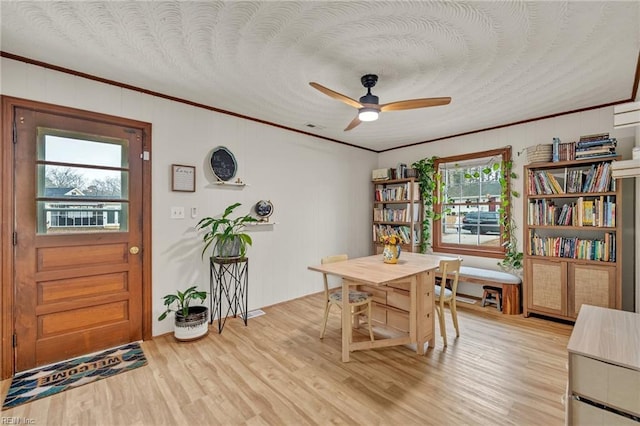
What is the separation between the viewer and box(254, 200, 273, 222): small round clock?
3811 mm

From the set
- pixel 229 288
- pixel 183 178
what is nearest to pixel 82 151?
pixel 183 178

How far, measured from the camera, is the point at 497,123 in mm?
A: 3965

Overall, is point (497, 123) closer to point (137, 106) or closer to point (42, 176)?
point (137, 106)

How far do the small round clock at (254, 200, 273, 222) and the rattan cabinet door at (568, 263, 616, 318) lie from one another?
3718mm

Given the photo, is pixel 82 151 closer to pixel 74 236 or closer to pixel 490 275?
pixel 74 236

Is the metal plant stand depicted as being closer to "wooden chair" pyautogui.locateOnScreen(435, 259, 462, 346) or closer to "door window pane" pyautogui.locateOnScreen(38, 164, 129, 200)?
"door window pane" pyautogui.locateOnScreen(38, 164, 129, 200)

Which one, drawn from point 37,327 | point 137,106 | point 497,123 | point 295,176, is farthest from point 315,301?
point 497,123

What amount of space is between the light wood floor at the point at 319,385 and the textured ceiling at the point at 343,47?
2.57 metres

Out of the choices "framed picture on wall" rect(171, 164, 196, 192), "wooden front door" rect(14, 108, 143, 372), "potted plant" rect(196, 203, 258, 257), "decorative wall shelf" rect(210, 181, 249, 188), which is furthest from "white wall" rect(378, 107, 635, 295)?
"wooden front door" rect(14, 108, 143, 372)

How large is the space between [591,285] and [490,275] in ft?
3.28

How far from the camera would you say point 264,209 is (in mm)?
3840

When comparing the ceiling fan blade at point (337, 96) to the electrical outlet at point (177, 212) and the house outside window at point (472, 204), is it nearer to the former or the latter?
the electrical outlet at point (177, 212)

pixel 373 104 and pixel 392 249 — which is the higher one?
pixel 373 104

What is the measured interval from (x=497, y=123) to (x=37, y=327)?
18.4 ft
